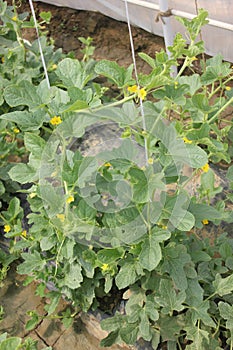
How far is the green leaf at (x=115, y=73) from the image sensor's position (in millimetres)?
1248

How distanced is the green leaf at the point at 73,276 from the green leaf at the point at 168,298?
274 mm

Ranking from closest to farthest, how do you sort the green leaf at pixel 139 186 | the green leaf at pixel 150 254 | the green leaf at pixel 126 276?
the green leaf at pixel 139 186
the green leaf at pixel 150 254
the green leaf at pixel 126 276

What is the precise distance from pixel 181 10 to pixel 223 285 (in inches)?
55.5

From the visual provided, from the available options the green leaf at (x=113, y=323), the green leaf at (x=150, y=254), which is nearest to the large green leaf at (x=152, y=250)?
the green leaf at (x=150, y=254)

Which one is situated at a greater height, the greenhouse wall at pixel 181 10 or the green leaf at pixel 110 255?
the greenhouse wall at pixel 181 10

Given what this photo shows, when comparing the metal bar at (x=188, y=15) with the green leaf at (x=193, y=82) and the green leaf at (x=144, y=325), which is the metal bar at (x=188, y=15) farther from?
the green leaf at (x=144, y=325)

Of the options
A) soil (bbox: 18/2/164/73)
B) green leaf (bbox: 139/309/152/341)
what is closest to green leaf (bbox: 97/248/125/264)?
green leaf (bbox: 139/309/152/341)

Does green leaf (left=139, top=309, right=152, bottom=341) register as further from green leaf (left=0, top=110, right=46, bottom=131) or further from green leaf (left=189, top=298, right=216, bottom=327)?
green leaf (left=0, top=110, right=46, bottom=131)

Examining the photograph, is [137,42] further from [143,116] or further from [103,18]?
[143,116]

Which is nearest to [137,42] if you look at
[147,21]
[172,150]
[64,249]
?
[147,21]

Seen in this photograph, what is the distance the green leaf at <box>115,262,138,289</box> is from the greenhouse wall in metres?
1.25

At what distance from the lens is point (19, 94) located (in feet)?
4.43

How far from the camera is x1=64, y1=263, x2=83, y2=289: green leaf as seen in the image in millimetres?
1603

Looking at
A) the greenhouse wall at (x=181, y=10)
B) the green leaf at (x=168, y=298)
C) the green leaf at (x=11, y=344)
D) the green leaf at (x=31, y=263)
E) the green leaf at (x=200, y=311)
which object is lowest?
the green leaf at (x=31, y=263)
